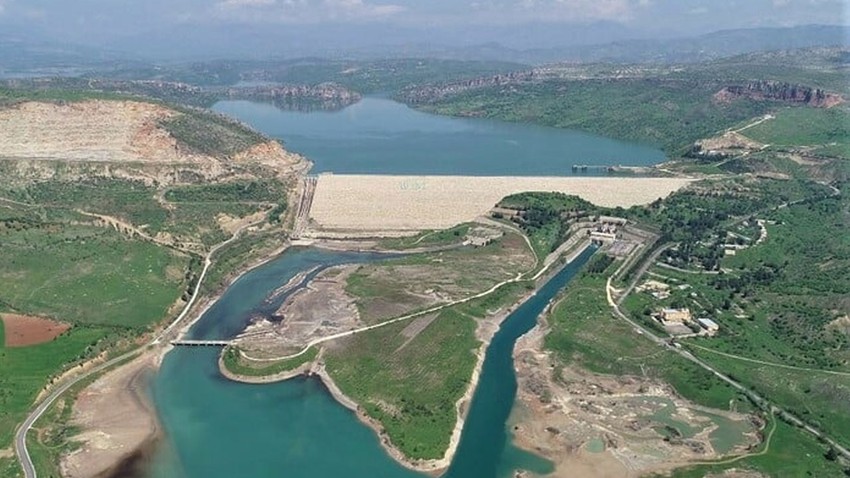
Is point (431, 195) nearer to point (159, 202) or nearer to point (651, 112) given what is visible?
point (159, 202)

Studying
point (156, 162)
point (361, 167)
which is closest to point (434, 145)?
point (361, 167)

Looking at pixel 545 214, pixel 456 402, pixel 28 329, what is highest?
pixel 545 214

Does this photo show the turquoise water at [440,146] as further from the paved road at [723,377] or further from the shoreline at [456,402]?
the shoreline at [456,402]

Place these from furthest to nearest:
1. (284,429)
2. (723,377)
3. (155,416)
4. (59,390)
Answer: (59,390) → (723,377) → (155,416) → (284,429)

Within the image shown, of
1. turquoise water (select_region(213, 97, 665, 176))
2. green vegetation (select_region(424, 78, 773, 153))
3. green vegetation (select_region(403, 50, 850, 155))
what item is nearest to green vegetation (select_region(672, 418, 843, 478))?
turquoise water (select_region(213, 97, 665, 176))

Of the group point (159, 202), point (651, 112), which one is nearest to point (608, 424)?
point (159, 202)

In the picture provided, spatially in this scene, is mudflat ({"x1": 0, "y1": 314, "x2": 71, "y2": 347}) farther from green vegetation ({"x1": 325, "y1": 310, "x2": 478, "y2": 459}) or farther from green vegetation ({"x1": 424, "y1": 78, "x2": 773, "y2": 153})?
green vegetation ({"x1": 424, "y1": 78, "x2": 773, "y2": 153})
